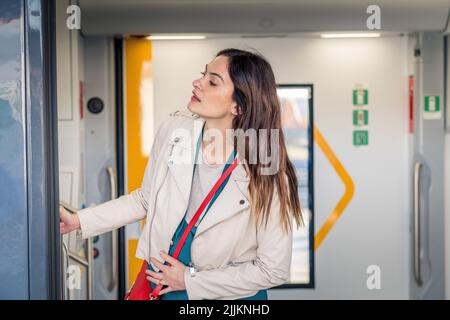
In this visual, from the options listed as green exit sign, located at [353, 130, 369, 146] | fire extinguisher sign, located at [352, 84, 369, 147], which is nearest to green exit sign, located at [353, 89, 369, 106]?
fire extinguisher sign, located at [352, 84, 369, 147]

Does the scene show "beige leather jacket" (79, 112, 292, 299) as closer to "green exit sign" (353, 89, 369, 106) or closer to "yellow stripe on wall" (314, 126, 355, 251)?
"yellow stripe on wall" (314, 126, 355, 251)

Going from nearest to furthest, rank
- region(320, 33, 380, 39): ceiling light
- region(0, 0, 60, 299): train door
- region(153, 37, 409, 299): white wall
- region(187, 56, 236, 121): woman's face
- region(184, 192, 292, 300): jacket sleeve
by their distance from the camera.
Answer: region(0, 0, 60, 299): train door
region(184, 192, 292, 300): jacket sleeve
region(187, 56, 236, 121): woman's face
region(320, 33, 380, 39): ceiling light
region(153, 37, 409, 299): white wall

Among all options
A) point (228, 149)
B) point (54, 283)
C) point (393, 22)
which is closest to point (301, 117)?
point (393, 22)

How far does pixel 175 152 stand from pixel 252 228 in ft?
1.44

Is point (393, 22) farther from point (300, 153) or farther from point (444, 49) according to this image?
point (300, 153)

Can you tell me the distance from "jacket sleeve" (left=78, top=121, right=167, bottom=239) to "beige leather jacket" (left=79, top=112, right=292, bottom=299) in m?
0.08

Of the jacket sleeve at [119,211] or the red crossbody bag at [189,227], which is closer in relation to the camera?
the red crossbody bag at [189,227]

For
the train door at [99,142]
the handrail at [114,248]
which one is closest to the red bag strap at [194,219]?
the train door at [99,142]

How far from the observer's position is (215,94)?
2.52 m

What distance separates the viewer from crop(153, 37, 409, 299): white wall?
4.36 metres

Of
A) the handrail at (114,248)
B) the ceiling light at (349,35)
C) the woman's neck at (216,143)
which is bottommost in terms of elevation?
the handrail at (114,248)

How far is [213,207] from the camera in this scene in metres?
2.42

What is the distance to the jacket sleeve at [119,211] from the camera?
2580 mm

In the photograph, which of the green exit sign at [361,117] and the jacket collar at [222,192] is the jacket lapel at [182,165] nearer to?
the jacket collar at [222,192]
